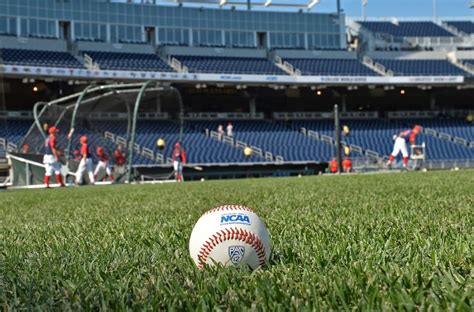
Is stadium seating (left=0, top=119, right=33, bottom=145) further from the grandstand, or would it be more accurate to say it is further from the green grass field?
the green grass field

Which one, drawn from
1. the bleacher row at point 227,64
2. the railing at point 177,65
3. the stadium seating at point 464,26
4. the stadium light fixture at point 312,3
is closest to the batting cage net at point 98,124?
the bleacher row at point 227,64

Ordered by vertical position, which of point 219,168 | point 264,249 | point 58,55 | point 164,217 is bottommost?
point 219,168

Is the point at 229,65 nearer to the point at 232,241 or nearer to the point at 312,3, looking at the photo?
the point at 312,3

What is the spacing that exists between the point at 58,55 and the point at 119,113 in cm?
1653

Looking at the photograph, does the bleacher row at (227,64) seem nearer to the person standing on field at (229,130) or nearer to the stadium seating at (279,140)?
the stadium seating at (279,140)

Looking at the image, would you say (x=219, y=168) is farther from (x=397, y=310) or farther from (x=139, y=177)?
(x=397, y=310)

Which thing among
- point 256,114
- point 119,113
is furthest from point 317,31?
point 119,113

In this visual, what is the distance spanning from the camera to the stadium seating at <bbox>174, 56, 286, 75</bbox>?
39.8 meters

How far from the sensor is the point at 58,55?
3706 cm

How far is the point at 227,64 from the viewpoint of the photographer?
1620 inches

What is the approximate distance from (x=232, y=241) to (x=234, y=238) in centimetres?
2

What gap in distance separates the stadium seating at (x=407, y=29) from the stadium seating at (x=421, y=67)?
17.4ft

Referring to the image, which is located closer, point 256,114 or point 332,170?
point 332,170

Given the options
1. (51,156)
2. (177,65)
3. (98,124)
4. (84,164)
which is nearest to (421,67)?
(177,65)
